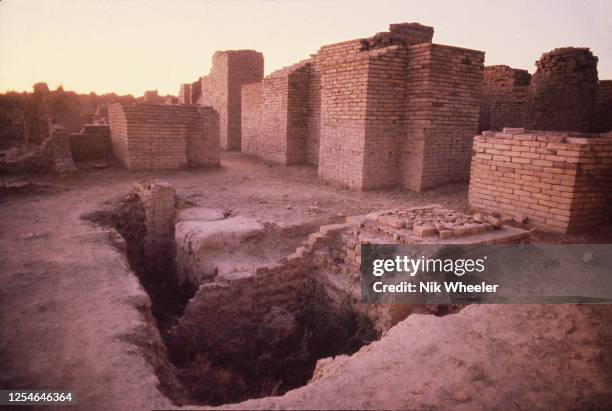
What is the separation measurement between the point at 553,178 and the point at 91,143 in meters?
10.6

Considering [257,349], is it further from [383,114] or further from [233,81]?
[233,81]

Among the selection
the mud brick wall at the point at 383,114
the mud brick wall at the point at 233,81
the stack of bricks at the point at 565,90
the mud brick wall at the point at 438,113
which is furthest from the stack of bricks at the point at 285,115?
the stack of bricks at the point at 565,90

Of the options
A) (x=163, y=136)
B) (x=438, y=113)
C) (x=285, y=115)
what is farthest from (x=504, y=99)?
(x=163, y=136)

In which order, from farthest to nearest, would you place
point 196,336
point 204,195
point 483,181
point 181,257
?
point 204,195
point 483,181
point 181,257
point 196,336

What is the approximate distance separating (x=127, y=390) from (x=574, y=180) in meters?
5.37

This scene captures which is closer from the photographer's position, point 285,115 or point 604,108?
point 604,108

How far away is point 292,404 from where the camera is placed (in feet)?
7.53

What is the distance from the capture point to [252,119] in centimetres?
1377

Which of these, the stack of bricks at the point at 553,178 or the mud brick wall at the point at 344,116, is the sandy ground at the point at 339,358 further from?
the mud brick wall at the point at 344,116

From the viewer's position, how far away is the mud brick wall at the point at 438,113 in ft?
24.8

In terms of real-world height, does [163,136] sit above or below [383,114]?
below

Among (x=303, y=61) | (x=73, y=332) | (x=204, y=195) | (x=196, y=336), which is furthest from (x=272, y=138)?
(x=73, y=332)

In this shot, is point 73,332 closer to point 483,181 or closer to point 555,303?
point 555,303

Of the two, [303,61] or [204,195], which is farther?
[303,61]
